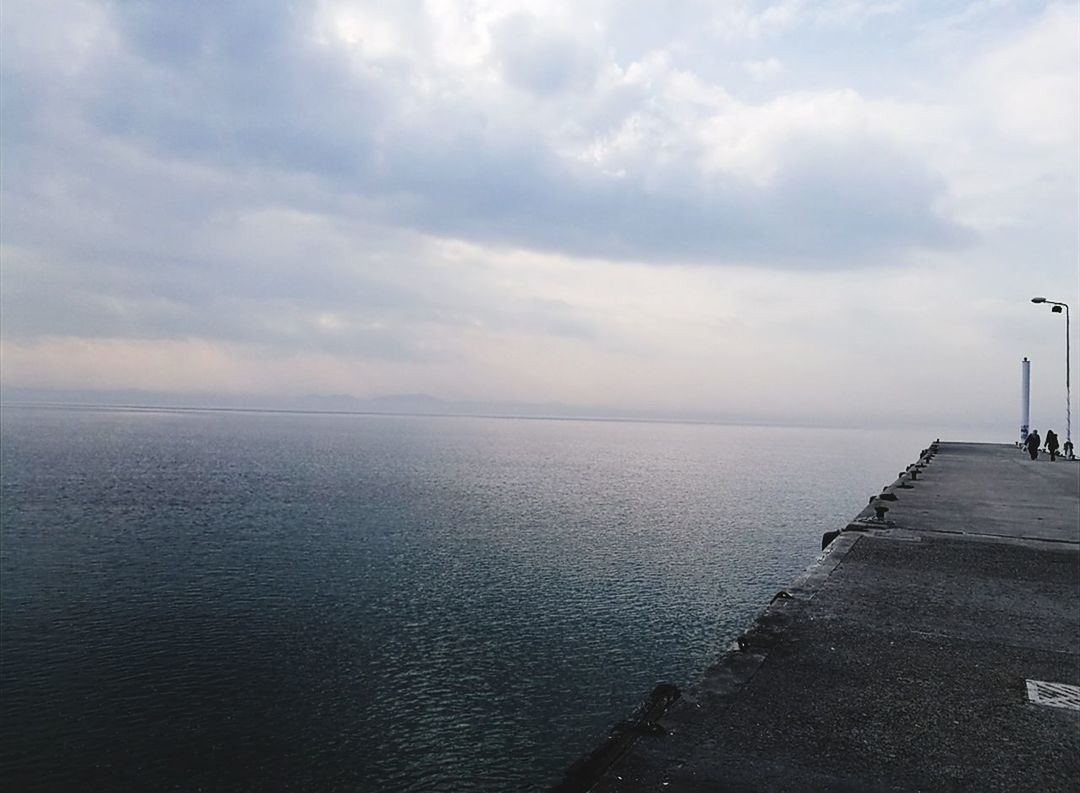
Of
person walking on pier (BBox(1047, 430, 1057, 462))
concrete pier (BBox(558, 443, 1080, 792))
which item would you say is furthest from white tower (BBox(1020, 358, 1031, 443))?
concrete pier (BBox(558, 443, 1080, 792))

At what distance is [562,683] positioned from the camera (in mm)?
17656

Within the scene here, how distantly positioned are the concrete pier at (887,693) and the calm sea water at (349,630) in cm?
609

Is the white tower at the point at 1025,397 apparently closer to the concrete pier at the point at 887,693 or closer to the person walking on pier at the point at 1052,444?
the person walking on pier at the point at 1052,444

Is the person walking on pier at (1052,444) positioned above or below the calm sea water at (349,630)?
above

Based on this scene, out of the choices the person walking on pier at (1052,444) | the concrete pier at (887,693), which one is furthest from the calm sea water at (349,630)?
the person walking on pier at (1052,444)

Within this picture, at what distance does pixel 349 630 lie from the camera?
72.0ft

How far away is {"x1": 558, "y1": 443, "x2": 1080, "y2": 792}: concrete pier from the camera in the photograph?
649 centimetres

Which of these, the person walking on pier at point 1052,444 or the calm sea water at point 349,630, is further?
the person walking on pier at point 1052,444

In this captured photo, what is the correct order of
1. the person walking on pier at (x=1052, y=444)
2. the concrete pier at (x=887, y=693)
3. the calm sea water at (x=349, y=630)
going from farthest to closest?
the person walking on pier at (x=1052, y=444), the calm sea water at (x=349, y=630), the concrete pier at (x=887, y=693)

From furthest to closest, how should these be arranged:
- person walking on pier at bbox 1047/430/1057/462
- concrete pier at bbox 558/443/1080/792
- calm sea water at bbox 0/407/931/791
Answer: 1. person walking on pier at bbox 1047/430/1057/462
2. calm sea water at bbox 0/407/931/791
3. concrete pier at bbox 558/443/1080/792

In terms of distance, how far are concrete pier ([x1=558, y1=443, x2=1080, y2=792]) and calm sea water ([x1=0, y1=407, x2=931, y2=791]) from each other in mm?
6085

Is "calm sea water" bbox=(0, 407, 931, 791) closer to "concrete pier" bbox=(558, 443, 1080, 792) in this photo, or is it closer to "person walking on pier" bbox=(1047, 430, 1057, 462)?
"concrete pier" bbox=(558, 443, 1080, 792)

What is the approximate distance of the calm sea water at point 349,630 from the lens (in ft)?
47.4

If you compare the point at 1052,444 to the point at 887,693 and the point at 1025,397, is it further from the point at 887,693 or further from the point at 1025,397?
the point at 887,693
